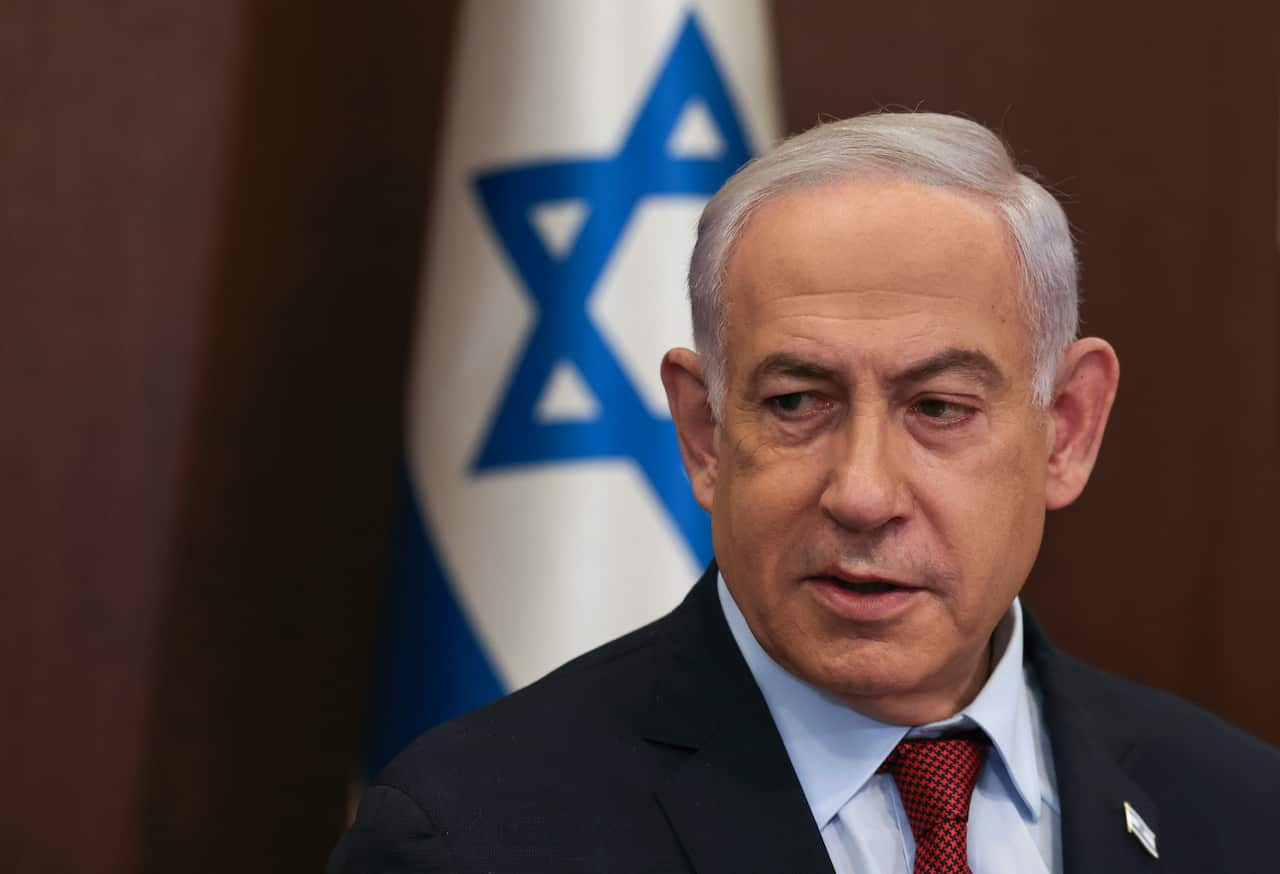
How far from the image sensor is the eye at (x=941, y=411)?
5.05 ft

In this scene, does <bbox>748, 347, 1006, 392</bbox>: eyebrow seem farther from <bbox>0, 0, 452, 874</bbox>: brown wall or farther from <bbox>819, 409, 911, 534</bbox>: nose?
<bbox>0, 0, 452, 874</bbox>: brown wall

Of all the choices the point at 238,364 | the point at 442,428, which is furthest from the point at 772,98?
the point at 238,364

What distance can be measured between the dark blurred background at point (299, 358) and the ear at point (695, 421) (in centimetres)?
121

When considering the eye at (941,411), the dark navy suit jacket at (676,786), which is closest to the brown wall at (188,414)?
the dark navy suit jacket at (676,786)

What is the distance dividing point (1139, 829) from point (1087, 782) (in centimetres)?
7

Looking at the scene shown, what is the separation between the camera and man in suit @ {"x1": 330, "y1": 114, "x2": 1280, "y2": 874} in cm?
150

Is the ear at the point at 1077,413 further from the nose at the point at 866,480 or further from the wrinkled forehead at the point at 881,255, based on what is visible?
the nose at the point at 866,480

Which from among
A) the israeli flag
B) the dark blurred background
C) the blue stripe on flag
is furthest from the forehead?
the dark blurred background

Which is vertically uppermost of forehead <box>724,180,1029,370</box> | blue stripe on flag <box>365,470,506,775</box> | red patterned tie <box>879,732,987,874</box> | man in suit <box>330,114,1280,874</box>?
forehead <box>724,180,1029,370</box>

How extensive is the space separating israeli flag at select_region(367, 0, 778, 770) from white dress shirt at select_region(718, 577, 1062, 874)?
868 millimetres

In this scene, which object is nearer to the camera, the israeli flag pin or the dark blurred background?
the israeli flag pin

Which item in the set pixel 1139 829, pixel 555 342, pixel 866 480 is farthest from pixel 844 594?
pixel 555 342

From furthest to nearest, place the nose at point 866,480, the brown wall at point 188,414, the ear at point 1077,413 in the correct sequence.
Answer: the brown wall at point 188,414 → the ear at point 1077,413 → the nose at point 866,480

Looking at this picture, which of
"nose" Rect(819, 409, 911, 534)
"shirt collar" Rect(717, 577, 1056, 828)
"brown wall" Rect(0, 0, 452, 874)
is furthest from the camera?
"brown wall" Rect(0, 0, 452, 874)
